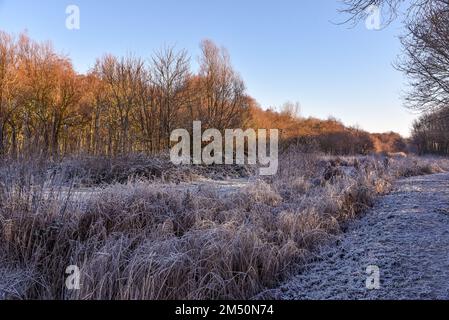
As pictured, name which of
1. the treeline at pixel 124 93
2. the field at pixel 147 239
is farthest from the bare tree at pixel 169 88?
the field at pixel 147 239

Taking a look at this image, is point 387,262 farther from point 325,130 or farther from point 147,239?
point 325,130

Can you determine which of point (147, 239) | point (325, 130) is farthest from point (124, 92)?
point (325, 130)

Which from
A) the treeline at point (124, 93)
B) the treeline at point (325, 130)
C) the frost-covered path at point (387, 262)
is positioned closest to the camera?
the frost-covered path at point (387, 262)

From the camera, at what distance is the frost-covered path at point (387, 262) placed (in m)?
2.83

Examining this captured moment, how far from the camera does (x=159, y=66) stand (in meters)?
18.0

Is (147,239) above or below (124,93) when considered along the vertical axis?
below

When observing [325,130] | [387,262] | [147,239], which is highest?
[325,130]

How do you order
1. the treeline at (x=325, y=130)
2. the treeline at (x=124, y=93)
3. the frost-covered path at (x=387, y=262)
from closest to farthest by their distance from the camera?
the frost-covered path at (x=387, y=262) < the treeline at (x=124, y=93) < the treeline at (x=325, y=130)

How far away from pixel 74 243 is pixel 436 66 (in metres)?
11.1

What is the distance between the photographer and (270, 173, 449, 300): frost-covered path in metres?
2.83

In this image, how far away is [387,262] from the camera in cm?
330

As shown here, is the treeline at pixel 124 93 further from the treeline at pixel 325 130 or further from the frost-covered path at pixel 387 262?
the frost-covered path at pixel 387 262

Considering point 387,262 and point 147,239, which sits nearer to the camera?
point 387,262

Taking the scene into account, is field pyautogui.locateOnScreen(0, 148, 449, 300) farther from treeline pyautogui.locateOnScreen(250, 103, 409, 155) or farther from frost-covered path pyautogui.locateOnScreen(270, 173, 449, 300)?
treeline pyautogui.locateOnScreen(250, 103, 409, 155)
